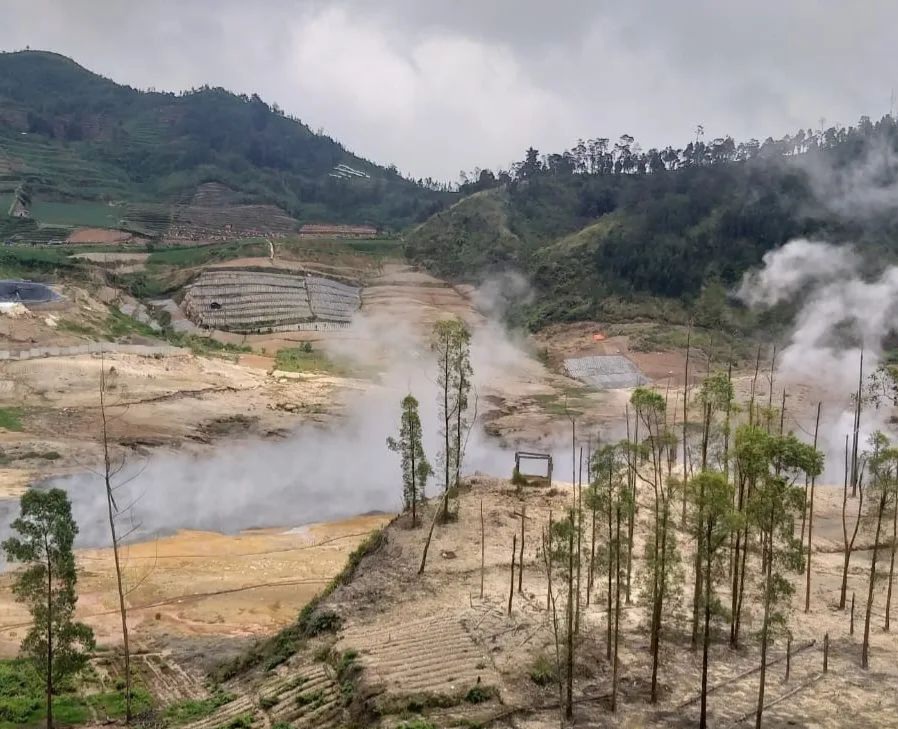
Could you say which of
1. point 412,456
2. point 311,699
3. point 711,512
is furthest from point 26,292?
point 711,512

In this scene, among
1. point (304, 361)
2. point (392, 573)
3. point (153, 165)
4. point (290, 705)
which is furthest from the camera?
point (153, 165)

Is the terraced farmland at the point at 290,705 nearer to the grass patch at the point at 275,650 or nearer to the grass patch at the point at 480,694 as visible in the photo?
the grass patch at the point at 275,650

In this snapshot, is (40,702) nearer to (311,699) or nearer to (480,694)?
(311,699)

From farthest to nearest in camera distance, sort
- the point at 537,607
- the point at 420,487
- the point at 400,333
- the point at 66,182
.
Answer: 1. the point at 66,182
2. the point at 400,333
3. the point at 420,487
4. the point at 537,607

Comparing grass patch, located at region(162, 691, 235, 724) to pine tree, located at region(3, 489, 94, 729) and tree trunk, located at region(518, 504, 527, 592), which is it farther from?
tree trunk, located at region(518, 504, 527, 592)

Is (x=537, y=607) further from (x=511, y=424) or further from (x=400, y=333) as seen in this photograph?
(x=400, y=333)

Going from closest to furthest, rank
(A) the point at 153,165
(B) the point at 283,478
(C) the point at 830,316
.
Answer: (B) the point at 283,478
(C) the point at 830,316
(A) the point at 153,165

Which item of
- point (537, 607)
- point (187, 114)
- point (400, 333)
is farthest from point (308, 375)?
point (187, 114)

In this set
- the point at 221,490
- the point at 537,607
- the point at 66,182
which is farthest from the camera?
the point at 66,182
